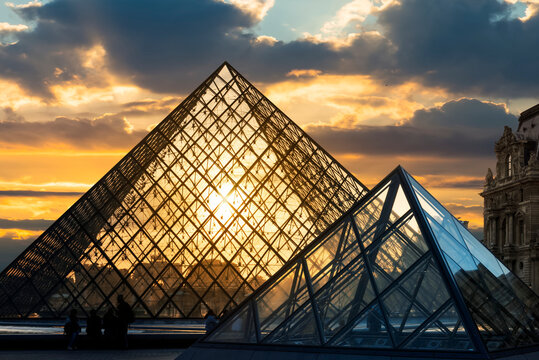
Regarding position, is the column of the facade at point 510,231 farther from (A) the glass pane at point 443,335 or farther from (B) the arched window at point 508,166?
(A) the glass pane at point 443,335

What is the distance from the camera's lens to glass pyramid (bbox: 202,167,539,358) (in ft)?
31.7

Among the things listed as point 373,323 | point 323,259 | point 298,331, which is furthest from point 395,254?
point 298,331

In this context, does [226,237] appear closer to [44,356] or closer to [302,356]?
[44,356]

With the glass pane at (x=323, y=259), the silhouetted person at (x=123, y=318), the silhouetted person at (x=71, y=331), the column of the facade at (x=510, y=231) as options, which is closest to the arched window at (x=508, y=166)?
the column of the facade at (x=510, y=231)

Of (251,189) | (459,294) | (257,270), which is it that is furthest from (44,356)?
(251,189)

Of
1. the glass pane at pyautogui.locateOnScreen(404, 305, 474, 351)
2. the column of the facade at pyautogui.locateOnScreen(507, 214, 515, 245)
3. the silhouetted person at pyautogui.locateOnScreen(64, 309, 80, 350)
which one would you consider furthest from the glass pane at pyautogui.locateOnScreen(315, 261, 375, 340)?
the column of the facade at pyautogui.locateOnScreen(507, 214, 515, 245)

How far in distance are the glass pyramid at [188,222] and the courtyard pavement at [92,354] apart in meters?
8.61

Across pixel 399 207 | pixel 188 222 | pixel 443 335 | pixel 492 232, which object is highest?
pixel 492 232

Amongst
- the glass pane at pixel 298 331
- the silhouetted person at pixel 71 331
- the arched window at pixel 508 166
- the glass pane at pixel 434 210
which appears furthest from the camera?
the arched window at pixel 508 166

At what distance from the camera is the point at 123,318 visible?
16.8 meters

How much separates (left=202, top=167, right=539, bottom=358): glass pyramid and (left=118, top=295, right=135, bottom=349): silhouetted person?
5.45 meters

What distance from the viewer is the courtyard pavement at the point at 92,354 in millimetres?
15398

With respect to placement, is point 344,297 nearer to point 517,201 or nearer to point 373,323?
point 373,323

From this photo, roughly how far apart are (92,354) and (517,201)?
50.7 m
